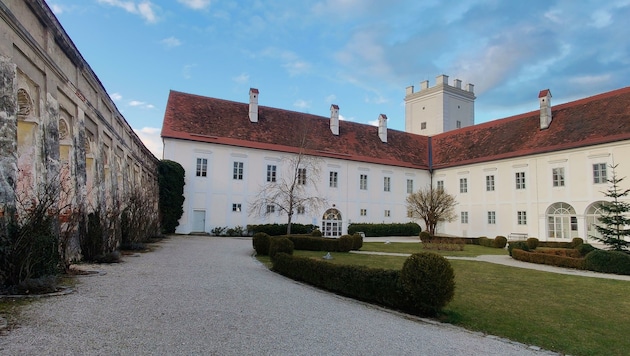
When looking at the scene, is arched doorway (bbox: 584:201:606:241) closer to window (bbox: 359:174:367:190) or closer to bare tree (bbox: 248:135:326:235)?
window (bbox: 359:174:367:190)

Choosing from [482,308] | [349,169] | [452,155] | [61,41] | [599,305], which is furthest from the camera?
[452,155]

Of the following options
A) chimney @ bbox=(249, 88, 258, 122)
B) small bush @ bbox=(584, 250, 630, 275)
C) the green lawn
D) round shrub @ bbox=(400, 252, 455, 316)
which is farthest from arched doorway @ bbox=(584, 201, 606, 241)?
chimney @ bbox=(249, 88, 258, 122)

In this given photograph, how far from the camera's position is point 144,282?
29.8 ft

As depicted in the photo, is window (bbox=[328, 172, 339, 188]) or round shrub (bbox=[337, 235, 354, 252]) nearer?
round shrub (bbox=[337, 235, 354, 252])

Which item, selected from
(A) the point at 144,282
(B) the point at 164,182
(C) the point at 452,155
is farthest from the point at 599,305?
(C) the point at 452,155

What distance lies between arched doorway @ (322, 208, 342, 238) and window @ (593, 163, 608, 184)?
19.2 meters

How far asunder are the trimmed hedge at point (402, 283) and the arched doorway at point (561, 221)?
25.3m

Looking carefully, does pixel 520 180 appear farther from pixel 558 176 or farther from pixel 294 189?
pixel 294 189

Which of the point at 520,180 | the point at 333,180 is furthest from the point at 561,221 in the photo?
the point at 333,180

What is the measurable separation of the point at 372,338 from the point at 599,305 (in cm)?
667

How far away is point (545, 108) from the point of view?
32688 mm

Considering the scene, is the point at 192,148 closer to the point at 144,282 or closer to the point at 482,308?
the point at 144,282

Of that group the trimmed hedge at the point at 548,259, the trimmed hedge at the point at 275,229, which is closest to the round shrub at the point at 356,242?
the trimmed hedge at the point at 548,259

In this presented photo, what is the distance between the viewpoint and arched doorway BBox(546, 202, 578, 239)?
28.8 m
